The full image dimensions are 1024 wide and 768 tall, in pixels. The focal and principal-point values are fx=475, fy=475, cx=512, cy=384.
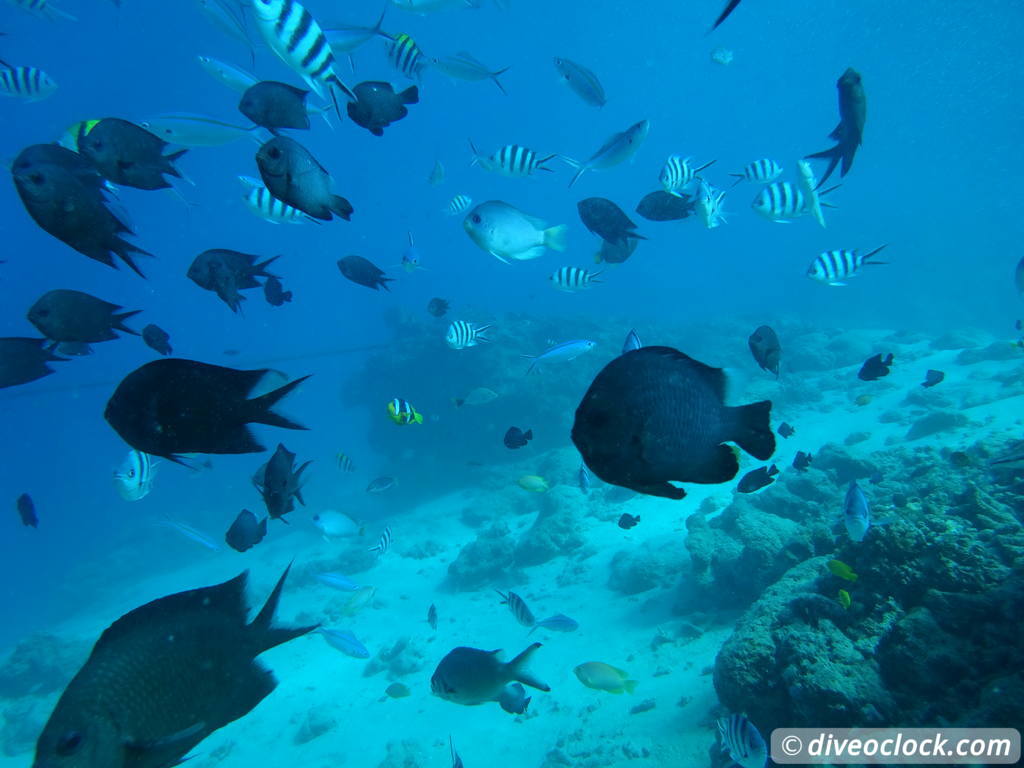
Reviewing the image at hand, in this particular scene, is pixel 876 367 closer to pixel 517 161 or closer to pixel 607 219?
pixel 607 219

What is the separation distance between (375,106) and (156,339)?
3463mm

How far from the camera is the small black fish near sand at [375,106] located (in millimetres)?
3939

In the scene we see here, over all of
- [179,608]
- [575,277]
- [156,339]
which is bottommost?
[179,608]

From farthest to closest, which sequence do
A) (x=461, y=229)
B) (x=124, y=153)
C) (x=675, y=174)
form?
(x=461, y=229)
(x=675, y=174)
(x=124, y=153)

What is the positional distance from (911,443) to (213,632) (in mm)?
14167

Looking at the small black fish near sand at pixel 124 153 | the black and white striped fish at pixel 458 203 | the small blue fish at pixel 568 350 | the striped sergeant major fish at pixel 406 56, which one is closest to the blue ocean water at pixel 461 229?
the striped sergeant major fish at pixel 406 56

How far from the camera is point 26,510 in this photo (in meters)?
5.92

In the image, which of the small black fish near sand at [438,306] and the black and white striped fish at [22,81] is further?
the small black fish near sand at [438,306]

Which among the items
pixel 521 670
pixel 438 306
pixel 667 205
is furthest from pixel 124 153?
pixel 438 306

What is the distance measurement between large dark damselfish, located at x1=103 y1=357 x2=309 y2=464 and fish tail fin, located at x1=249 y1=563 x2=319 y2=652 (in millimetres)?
648

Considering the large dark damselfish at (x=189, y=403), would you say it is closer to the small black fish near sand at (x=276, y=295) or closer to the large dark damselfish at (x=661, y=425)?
the large dark damselfish at (x=661, y=425)

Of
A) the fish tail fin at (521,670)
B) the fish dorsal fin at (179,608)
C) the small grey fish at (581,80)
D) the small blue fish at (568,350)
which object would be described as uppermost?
the small grey fish at (581,80)

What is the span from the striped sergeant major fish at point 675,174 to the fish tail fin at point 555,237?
80.8 inches

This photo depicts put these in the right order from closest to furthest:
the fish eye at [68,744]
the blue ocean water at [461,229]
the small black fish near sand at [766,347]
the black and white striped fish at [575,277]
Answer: the fish eye at [68,744] → the small black fish near sand at [766,347] → the black and white striped fish at [575,277] → the blue ocean water at [461,229]
